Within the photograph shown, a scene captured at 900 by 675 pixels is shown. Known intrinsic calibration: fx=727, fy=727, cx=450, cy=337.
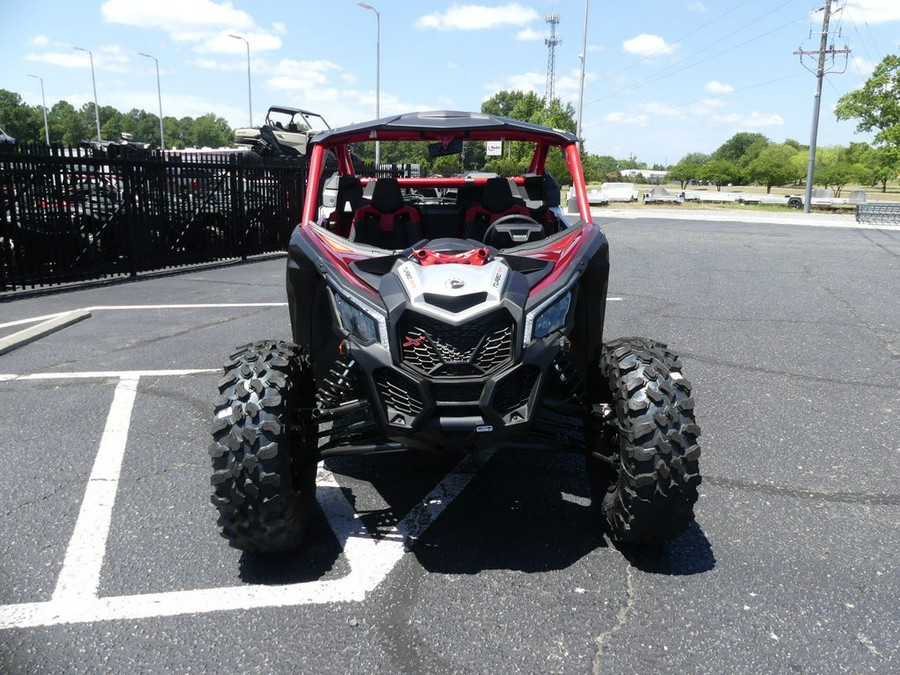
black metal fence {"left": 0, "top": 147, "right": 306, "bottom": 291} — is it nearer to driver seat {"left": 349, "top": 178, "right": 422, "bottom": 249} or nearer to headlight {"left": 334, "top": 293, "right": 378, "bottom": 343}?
driver seat {"left": 349, "top": 178, "right": 422, "bottom": 249}

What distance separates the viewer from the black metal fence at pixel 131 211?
932cm

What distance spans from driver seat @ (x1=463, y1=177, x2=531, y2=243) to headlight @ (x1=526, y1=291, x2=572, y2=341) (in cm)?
175

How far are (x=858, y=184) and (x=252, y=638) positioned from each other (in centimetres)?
9353

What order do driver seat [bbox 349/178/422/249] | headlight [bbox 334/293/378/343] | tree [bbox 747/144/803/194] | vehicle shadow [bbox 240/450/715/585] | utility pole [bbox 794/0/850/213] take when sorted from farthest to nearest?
tree [bbox 747/144/803/194], utility pole [bbox 794/0/850/213], driver seat [bbox 349/178/422/249], vehicle shadow [bbox 240/450/715/585], headlight [bbox 334/293/378/343]

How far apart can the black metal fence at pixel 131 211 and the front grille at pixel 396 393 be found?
328 inches

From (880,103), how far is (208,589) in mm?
43634

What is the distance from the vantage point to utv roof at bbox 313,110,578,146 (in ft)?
12.6

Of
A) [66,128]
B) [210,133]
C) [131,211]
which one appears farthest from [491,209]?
[210,133]

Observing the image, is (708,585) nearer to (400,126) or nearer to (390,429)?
(390,429)

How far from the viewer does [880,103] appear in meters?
37.4

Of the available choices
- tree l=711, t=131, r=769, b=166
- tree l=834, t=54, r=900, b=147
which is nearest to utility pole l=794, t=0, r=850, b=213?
tree l=834, t=54, r=900, b=147

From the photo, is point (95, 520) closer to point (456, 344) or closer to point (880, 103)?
point (456, 344)

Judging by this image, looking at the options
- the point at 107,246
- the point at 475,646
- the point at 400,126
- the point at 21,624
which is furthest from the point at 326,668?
the point at 107,246

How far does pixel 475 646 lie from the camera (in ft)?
8.11
